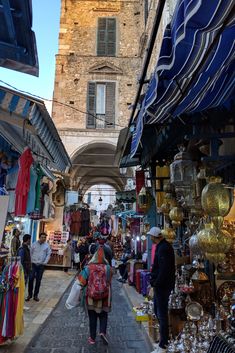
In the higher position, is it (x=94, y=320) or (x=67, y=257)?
(x=67, y=257)

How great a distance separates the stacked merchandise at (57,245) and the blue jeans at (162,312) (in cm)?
1208

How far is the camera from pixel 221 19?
1.57m

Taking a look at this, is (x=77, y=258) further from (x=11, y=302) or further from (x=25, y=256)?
(x=11, y=302)

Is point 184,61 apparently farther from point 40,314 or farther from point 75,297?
point 40,314

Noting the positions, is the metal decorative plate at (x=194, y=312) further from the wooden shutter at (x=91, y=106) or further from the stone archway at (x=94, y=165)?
the wooden shutter at (x=91, y=106)

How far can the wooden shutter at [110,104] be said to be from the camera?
19.3 meters

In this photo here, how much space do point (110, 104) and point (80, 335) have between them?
15292 mm

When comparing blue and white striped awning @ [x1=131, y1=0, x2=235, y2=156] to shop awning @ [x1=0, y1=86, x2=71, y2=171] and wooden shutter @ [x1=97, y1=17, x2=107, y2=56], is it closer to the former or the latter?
shop awning @ [x1=0, y1=86, x2=71, y2=171]

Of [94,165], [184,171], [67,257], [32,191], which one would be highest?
[94,165]

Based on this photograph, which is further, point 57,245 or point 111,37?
point 111,37

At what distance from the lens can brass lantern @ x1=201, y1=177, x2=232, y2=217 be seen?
129 inches

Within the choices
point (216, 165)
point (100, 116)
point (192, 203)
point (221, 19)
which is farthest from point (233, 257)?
point (100, 116)

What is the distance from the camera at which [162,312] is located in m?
4.38

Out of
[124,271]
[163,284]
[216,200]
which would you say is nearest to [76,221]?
[124,271]
